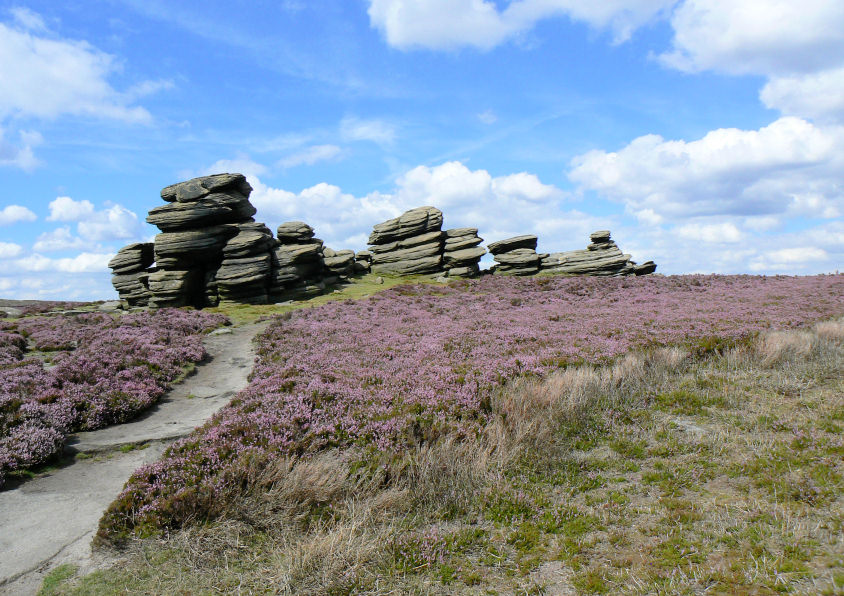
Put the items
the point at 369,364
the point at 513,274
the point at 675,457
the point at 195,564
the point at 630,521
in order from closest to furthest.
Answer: the point at 195,564, the point at 630,521, the point at 675,457, the point at 369,364, the point at 513,274

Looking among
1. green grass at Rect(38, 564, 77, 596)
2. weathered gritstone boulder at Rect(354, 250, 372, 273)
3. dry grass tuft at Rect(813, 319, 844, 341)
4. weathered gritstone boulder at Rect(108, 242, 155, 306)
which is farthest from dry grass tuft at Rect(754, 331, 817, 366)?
weathered gritstone boulder at Rect(108, 242, 155, 306)

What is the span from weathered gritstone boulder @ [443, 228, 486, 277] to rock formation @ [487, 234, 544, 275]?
8.44 ft

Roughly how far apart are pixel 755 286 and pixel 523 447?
40829 mm

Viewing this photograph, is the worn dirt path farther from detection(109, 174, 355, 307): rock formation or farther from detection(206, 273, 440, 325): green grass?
detection(109, 174, 355, 307): rock formation

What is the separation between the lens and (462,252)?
55969 millimetres

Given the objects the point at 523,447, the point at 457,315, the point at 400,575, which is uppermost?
Result: the point at 457,315

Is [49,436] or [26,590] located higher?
[49,436]

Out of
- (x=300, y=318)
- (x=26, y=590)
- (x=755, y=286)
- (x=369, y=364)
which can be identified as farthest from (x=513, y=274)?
(x=26, y=590)

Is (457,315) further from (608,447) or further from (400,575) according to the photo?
(400,575)

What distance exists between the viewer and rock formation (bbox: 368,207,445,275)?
56156 millimetres

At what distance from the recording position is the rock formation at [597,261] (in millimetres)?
53875

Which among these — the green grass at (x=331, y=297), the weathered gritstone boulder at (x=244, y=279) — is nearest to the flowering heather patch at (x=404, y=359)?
the green grass at (x=331, y=297)

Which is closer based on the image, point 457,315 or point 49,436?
point 49,436

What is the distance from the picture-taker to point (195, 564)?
305 inches
